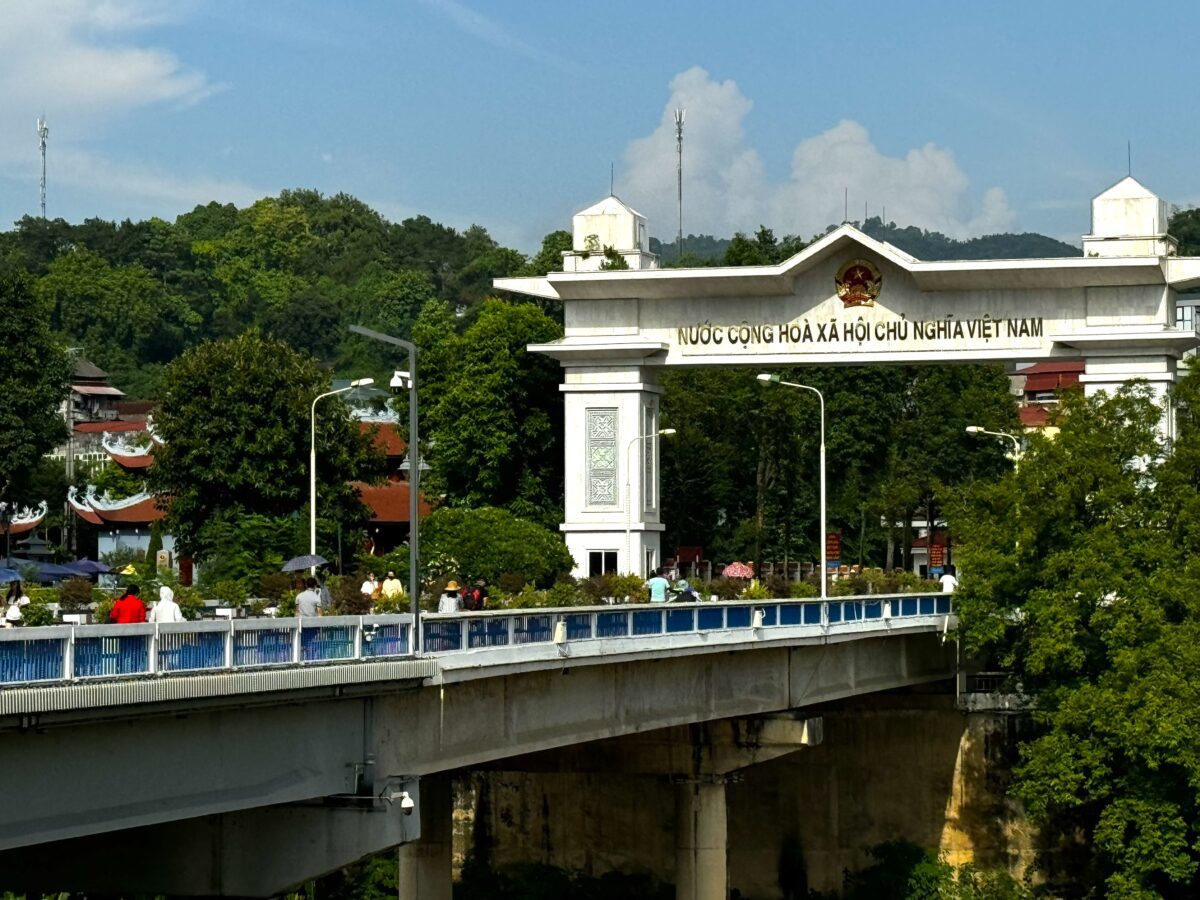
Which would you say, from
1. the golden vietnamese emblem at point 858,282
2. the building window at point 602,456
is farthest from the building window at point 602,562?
the golden vietnamese emblem at point 858,282

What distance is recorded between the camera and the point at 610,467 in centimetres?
6462

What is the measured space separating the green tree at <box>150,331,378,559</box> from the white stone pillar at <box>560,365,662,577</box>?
408 inches

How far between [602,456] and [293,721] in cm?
3800

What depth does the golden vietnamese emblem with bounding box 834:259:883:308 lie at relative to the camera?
63.1 meters

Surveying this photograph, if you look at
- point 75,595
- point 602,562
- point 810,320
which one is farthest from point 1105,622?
point 75,595

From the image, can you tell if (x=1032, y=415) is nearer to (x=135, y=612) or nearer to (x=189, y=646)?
(x=135, y=612)

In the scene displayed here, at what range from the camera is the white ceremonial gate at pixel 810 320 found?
199ft

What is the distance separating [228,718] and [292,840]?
3.61 metres

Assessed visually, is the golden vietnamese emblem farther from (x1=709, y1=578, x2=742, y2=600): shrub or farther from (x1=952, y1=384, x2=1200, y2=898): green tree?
(x1=952, y1=384, x2=1200, y2=898): green tree

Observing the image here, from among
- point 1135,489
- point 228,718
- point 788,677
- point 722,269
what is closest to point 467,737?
point 228,718

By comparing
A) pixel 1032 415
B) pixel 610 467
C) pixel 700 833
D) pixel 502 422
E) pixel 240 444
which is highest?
pixel 1032 415

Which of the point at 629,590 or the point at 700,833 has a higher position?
the point at 629,590

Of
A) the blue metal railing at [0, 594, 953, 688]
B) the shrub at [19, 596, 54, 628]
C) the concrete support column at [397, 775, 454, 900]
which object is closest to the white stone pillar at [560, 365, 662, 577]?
the blue metal railing at [0, 594, 953, 688]

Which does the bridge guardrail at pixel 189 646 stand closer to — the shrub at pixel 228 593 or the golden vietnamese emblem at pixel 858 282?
the shrub at pixel 228 593
